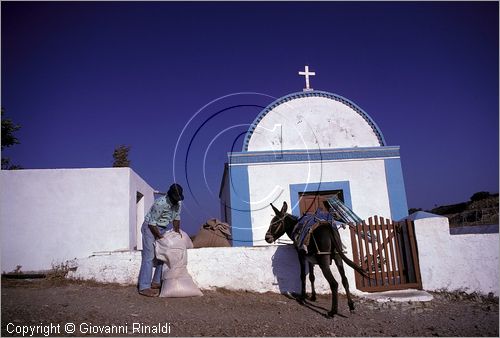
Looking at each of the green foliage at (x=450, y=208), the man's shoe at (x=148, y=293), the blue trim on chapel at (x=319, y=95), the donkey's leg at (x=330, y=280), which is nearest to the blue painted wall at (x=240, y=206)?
the blue trim on chapel at (x=319, y=95)

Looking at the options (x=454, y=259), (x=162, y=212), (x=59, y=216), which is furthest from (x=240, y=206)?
(x=454, y=259)

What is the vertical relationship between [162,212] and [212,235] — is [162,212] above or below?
above

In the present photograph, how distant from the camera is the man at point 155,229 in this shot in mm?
5840

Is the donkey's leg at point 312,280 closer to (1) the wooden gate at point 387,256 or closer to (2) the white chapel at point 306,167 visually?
(1) the wooden gate at point 387,256

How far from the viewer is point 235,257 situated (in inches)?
262

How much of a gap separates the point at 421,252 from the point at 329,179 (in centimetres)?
355

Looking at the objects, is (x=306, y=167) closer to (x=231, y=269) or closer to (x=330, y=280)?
(x=231, y=269)

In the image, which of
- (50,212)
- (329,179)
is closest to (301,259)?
(329,179)

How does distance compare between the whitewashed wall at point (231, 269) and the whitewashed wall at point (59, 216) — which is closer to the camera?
the whitewashed wall at point (231, 269)

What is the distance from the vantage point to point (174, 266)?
19.0ft

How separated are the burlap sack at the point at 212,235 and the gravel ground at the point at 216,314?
4.43 ft

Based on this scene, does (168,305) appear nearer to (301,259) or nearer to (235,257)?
(235,257)

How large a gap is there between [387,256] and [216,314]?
143 inches

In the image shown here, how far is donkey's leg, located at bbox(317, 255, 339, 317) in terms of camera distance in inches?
199
